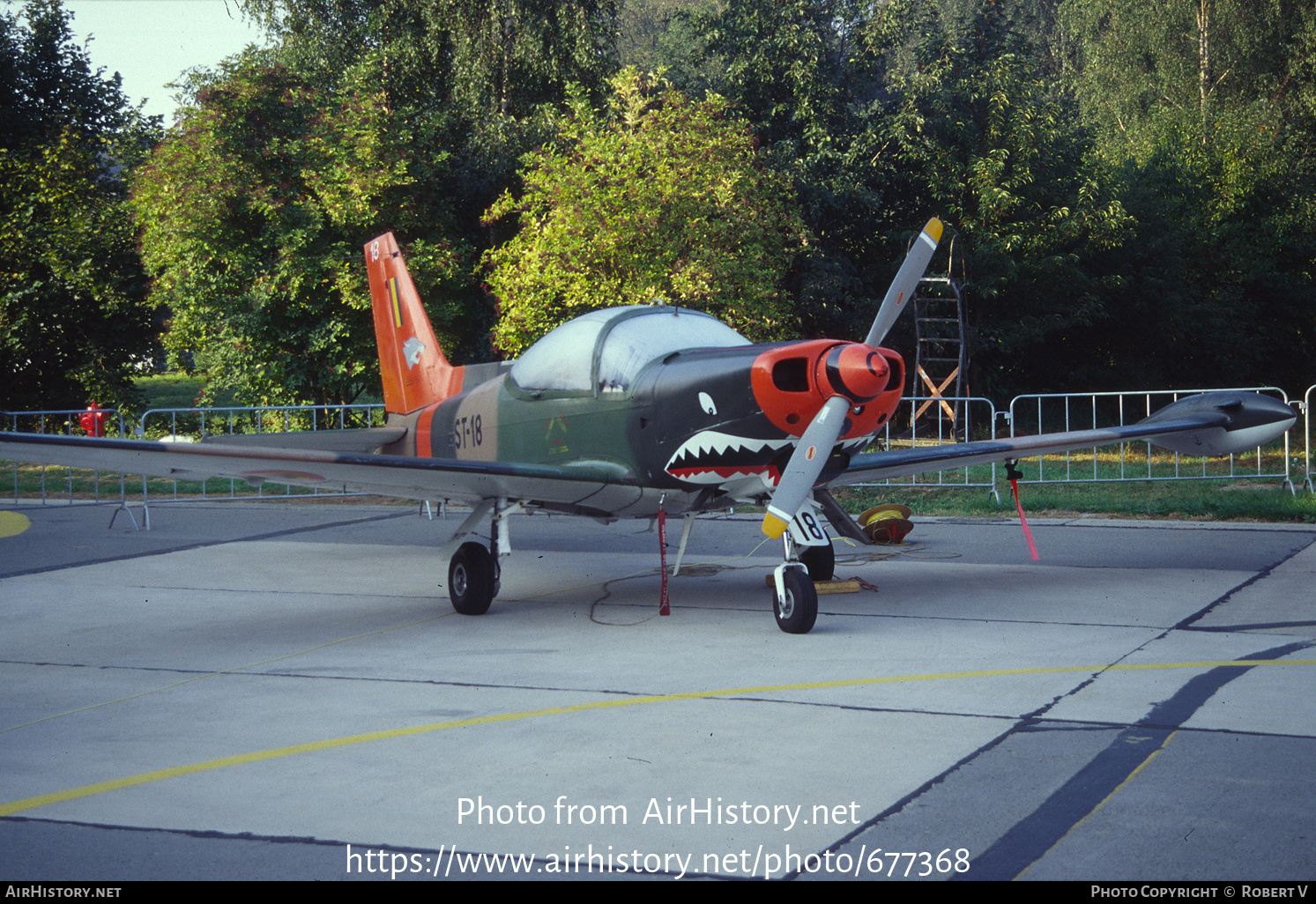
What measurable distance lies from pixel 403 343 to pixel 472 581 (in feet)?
13.0

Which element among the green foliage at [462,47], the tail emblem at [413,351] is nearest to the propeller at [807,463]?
the tail emblem at [413,351]

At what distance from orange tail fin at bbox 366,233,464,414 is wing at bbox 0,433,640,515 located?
8.17ft

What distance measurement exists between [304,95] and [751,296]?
1184cm

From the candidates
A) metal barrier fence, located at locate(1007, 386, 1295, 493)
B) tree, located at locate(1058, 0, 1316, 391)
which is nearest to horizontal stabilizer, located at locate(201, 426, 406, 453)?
metal barrier fence, located at locate(1007, 386, 1295, 493)

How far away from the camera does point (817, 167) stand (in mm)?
26109

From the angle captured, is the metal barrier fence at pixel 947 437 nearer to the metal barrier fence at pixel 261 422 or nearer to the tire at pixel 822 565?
the tire at pixel 822 565

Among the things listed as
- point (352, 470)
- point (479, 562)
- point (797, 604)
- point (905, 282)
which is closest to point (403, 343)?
point (479, 562)

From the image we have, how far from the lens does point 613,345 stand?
8.42 metres

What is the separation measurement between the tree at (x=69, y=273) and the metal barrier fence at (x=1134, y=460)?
22420 millimetres

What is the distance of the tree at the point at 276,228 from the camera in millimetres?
23062

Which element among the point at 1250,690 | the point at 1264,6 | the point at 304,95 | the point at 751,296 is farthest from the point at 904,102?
the point at 1250,690

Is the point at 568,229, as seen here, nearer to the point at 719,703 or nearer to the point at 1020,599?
the point at 1020,599

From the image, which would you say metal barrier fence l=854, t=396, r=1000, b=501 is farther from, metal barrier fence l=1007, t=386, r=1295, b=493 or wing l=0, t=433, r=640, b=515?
wing l=0, t=433, r=640, b=515

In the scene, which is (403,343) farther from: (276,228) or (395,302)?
(276,228)
